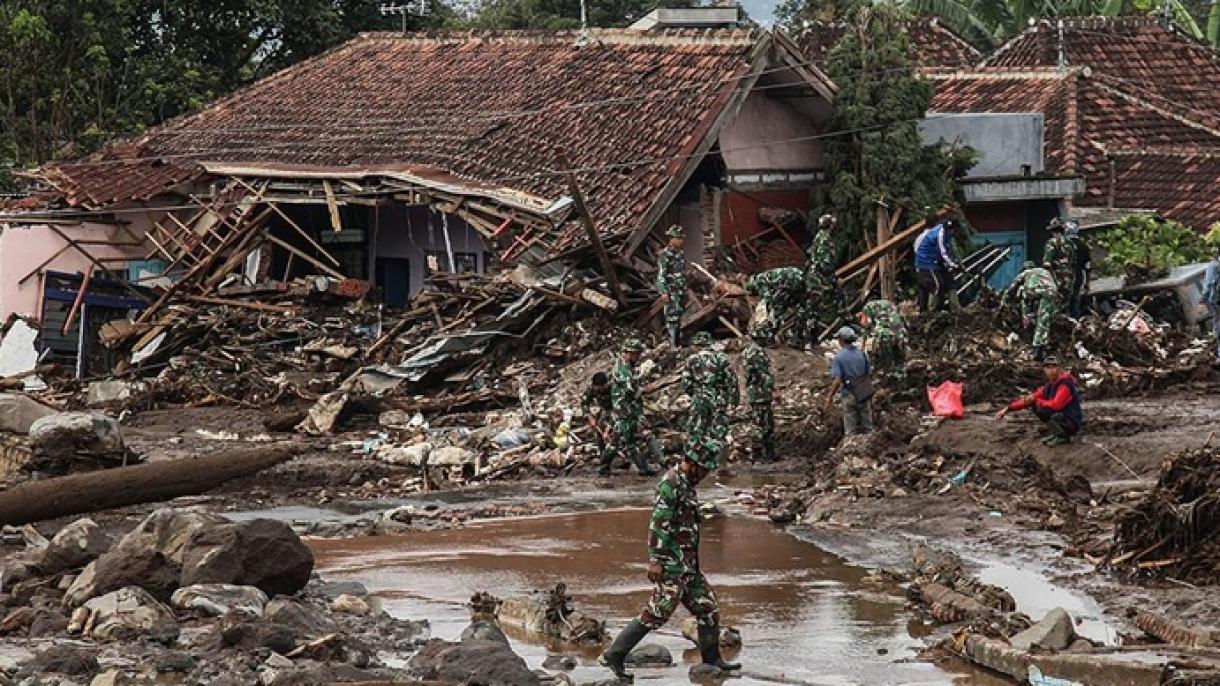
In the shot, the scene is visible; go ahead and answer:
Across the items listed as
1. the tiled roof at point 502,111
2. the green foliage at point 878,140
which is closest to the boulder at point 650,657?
the tiled roof at point 502,111

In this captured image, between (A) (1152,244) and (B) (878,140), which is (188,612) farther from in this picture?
(A) (1152,244)

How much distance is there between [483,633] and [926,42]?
35391 millimetres

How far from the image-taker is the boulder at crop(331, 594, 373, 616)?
55.0ft

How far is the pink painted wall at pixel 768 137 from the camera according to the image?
3148 centimetres

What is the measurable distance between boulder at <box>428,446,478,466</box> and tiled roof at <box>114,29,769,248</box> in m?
5.31

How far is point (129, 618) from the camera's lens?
15.6 metres

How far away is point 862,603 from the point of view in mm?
16938

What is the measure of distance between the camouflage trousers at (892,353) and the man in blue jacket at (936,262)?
105 inches

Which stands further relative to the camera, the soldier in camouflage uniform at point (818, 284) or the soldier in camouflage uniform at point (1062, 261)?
the soldier in camouflage uniform at point (1062, 261)

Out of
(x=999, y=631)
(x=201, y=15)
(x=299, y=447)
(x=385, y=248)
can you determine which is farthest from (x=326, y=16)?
(x=999, y=631)

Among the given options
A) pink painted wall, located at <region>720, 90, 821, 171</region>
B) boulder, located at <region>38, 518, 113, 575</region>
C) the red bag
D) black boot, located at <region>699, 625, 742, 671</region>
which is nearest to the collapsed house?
pink painted wall, located at <region>720, 90, 821, 171</region>

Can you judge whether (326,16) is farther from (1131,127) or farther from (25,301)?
(1131,127)

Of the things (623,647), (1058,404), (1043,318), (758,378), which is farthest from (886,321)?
(623,647)

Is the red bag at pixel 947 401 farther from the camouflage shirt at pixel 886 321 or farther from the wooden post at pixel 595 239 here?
the wooden post at pixel 595 239
